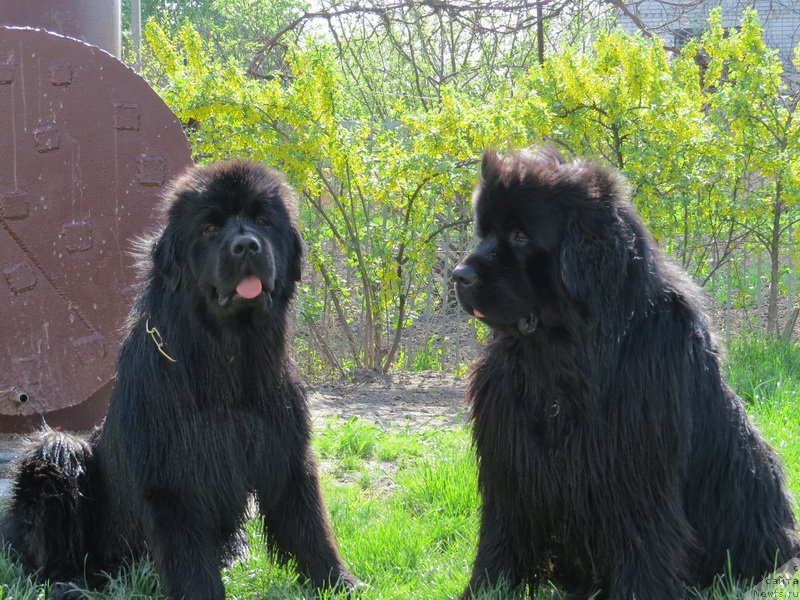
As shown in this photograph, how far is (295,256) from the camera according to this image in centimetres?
352

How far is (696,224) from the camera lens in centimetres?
754

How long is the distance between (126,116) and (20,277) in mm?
1007

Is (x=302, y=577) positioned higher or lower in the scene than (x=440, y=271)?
lower

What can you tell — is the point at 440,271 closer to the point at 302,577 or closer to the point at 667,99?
the point at 667,99

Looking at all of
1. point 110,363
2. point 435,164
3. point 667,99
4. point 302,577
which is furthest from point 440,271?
point 302,577

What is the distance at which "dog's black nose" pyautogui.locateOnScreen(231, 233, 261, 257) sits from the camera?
10.2 feet

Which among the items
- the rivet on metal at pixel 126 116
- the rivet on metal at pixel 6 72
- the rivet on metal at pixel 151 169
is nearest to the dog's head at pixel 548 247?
the rivet on metal at pixel 151 169

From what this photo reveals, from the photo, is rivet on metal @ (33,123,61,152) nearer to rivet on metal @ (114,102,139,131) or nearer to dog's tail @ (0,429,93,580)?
rivet on metal @ (114,102,139,131)

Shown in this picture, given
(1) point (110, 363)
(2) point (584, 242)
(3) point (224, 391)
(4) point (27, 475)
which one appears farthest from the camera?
(1) point (110, 363)

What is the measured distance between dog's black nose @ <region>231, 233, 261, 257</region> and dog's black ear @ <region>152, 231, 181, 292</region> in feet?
0.97

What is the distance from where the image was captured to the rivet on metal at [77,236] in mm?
4547

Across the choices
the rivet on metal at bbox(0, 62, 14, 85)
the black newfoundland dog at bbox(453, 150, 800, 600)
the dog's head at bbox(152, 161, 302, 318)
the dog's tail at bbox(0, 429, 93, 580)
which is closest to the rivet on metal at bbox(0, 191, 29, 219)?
the rivet on metal at bbox(0, 62, 14, 85)

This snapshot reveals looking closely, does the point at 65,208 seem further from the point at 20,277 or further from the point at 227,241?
the point at 227,241

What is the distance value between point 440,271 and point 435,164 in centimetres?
240
